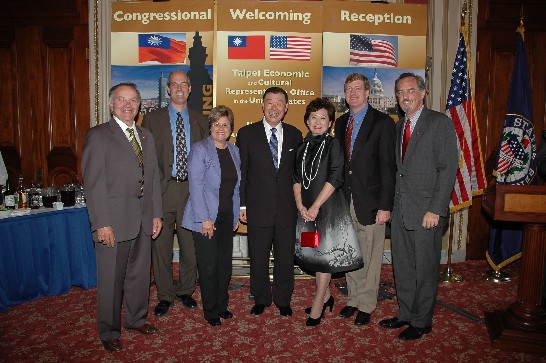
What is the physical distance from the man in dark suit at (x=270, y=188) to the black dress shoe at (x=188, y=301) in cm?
67

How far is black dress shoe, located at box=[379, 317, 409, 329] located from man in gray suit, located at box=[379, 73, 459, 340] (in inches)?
0.6

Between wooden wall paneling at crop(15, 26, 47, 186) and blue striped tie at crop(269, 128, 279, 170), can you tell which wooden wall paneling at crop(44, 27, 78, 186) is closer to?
wooden wall paneling at crop(15, 26, 47, 186)

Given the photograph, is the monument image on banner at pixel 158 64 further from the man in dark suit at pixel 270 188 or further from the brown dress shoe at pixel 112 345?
the brown dress shoe at pixel 112 345

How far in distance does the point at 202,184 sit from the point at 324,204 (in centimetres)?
93

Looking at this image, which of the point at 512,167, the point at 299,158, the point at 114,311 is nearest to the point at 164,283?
the point at 114,311

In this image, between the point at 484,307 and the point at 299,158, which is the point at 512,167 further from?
the point at 299,158

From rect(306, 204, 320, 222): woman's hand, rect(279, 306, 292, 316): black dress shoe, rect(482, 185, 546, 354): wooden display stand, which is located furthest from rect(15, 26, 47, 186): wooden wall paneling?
rect(482, 185, 546, 354): wooden display stand

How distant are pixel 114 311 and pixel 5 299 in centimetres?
137

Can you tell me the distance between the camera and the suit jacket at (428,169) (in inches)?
120

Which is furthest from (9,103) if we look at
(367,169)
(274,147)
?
(367,169)

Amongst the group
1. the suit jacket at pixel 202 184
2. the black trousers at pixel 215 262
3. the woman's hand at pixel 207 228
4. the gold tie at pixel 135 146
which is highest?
the gold tie at pixel 135 146

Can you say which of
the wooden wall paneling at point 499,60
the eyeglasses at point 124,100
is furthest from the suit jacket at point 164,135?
the wooden wall paneling at point 499,60

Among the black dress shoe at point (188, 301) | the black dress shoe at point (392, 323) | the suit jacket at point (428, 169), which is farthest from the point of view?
the black dress shoe at point (188, 301)

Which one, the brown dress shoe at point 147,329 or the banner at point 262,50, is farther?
the banner at point 262,50
